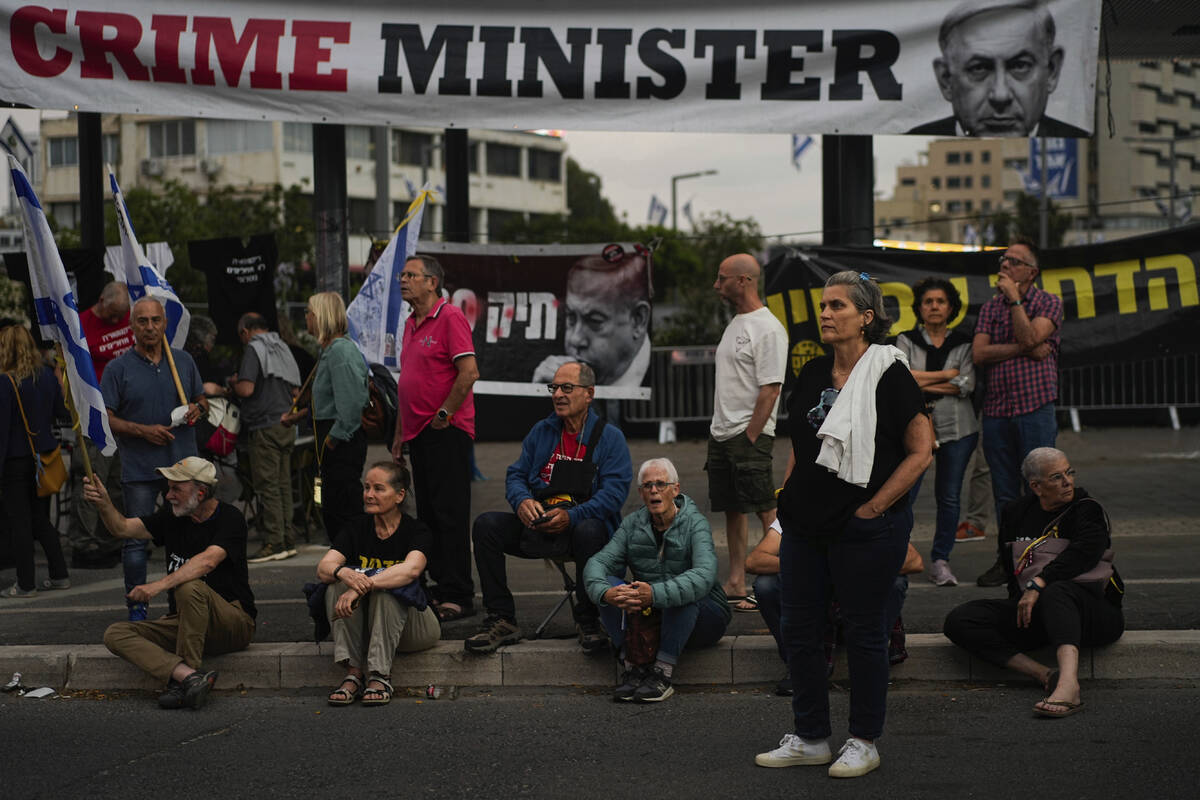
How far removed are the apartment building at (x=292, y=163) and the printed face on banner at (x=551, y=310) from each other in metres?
39.4

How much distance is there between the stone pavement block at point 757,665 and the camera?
21.2 ft

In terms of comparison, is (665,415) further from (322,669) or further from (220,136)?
(220,136)

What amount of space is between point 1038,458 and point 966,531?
12.9 ft

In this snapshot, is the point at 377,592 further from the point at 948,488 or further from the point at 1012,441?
the point at 1012,441

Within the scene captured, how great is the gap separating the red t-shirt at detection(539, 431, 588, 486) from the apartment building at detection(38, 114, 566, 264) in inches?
1759

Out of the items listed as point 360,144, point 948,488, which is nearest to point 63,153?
point 360,144

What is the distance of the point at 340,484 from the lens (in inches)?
320

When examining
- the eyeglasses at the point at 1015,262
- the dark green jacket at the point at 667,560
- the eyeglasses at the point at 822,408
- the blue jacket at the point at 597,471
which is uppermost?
the eyeglasses at the point at 1015,262

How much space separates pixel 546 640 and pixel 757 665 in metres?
1.06

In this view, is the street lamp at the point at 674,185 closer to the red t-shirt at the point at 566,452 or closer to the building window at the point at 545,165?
the building window at the point at 545,165

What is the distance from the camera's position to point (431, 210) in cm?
6397

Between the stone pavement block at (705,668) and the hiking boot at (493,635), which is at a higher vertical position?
the hiking boot at (493,635)

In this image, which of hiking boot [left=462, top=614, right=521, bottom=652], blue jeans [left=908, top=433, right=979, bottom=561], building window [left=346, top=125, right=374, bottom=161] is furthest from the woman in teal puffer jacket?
building window [left=346, top=125, right=374, bottom=161]

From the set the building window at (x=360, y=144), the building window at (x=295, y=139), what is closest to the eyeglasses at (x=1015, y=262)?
the building window at (x=295, y=139)
